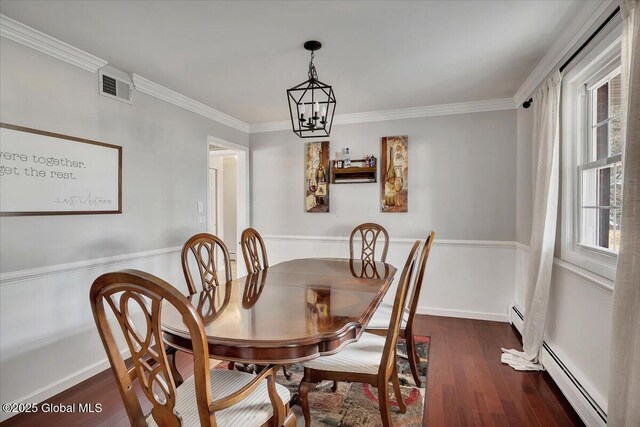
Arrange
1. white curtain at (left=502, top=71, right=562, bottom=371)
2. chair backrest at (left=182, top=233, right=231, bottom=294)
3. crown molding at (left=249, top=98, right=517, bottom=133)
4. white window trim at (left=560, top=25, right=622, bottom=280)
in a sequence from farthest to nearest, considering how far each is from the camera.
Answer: crown molding at (left=249, top=98, right=517, bottom=133) → white curtain at (left=502, top=71, right=562, bottom=371) → chair backrest at (left=182, top=233, right=231, bottom=294) → white window trim at (left=560, top=25, right=622, bottom=280)

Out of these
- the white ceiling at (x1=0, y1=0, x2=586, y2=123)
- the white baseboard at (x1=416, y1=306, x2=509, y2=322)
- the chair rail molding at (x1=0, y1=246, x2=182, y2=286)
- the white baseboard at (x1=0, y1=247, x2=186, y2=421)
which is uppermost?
the white ceiling at (x1=0, y1=0, x2=586, y2=123)

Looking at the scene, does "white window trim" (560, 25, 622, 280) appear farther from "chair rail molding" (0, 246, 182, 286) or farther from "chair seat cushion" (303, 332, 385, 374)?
"chair rail molding" (0, 246, 182, 286)

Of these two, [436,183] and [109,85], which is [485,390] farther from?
[109,85]

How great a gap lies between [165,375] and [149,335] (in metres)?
0.14

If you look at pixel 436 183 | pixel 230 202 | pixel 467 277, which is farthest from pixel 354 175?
pixel 230 202

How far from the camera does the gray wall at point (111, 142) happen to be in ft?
7.14

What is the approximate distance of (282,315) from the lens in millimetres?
1614

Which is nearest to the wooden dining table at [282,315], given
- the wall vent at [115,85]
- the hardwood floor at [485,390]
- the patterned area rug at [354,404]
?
the patterned area rug at [354,404]

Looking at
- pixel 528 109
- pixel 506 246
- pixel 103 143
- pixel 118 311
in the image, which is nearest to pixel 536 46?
pixel 528 109

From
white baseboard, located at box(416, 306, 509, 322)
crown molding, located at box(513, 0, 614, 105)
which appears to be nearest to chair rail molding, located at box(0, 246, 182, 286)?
white baseboard, located at box(416, 306, 509, 322)

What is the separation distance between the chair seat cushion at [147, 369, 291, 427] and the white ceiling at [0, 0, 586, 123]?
1957 millimetres

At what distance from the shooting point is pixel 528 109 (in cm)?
327

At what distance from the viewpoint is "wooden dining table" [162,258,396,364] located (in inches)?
52.0

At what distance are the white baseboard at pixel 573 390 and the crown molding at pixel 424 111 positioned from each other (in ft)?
7.90
